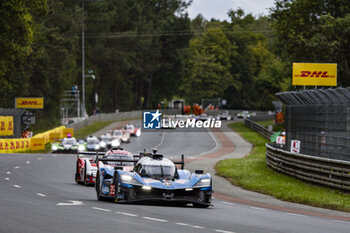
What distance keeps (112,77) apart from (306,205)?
103m

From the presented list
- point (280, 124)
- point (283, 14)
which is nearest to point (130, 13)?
point (280, 124)

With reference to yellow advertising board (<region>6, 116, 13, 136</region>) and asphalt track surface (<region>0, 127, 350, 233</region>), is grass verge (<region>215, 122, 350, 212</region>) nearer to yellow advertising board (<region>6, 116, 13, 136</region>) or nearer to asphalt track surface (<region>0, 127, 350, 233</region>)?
asphalt track surface (<region>0, 127, 350, 233</region>)

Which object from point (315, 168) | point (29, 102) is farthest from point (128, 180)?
point (29, 102)

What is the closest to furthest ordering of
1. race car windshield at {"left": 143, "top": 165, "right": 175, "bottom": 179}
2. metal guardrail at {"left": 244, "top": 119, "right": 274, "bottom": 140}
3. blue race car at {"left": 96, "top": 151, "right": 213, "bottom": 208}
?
blue race car at {"left": 96, "top": 151, "right": 213, "bottom": 208} < race car windshield at {"left": 143, "top": 165, "right": 175, "bottom": 179} < metal guardrail at {"left": 244, "top": 119, "right": 274, "bottom": 140}

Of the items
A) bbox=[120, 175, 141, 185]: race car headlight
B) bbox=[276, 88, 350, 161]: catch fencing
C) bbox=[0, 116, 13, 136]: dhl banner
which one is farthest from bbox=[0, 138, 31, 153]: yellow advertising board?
bbox=[120, 175, 141, 185]: race car headlight

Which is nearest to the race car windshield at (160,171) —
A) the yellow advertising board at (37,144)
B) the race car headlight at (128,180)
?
the race car headlight at (128,180)

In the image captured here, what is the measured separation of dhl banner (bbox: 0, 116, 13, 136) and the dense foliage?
3678 millimetres

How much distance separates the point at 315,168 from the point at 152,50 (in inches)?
3997

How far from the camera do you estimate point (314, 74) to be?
48469 mm

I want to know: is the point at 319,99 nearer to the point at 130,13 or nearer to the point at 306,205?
the point at 306,205

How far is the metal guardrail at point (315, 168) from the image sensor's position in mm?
20375

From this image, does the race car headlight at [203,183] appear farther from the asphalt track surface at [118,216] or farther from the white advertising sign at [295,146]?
the white advertising sign at [295,146]

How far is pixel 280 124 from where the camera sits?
81.8m

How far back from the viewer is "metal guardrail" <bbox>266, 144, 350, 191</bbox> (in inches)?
802
